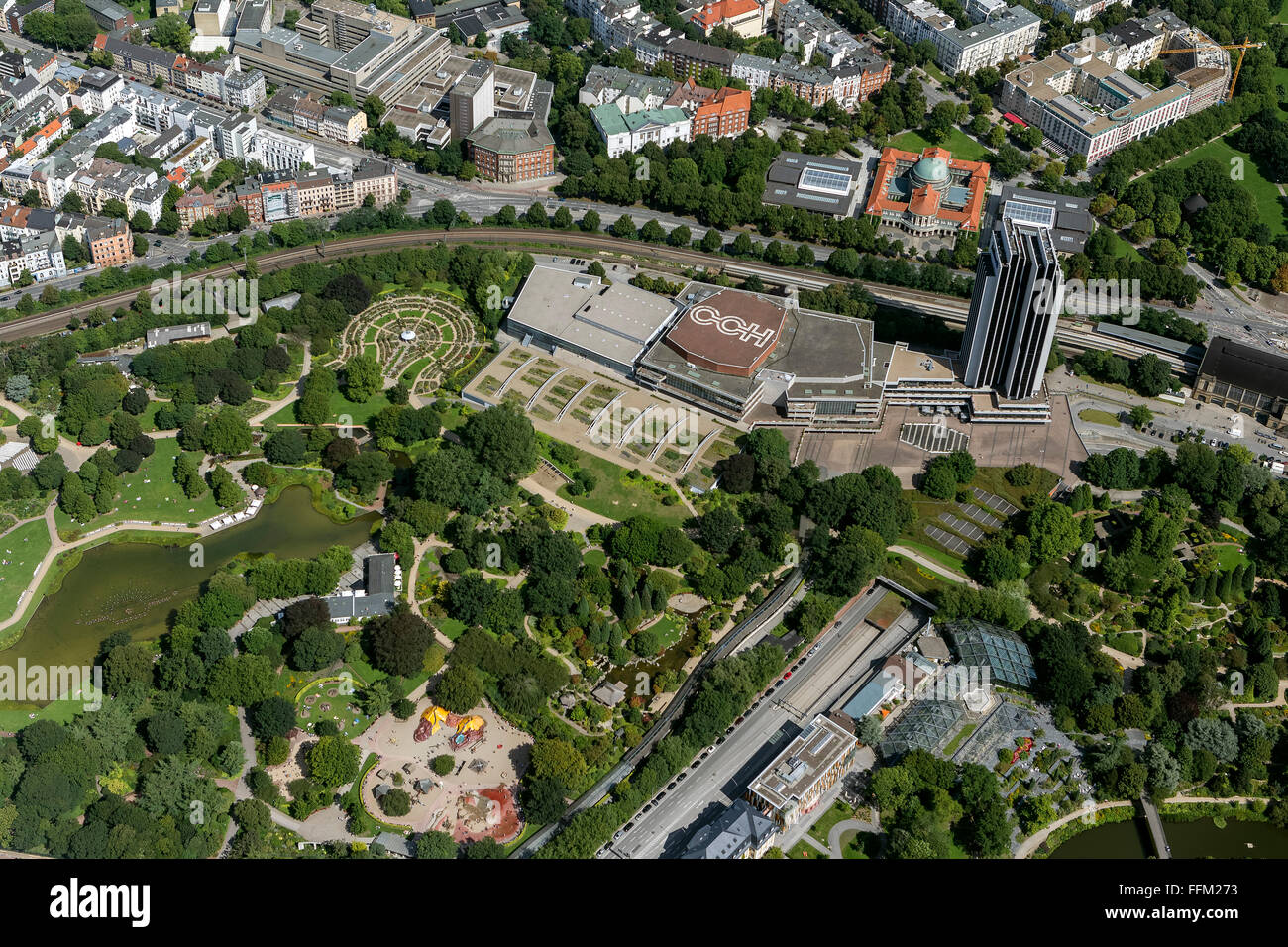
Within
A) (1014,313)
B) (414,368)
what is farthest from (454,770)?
(1014,313)

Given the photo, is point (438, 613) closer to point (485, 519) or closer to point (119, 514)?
point (485, 519)

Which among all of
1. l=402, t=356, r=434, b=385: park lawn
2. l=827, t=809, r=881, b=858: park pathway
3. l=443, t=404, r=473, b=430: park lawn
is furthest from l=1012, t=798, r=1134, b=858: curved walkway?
l=402, t=356, r=434, b=385: park lawn

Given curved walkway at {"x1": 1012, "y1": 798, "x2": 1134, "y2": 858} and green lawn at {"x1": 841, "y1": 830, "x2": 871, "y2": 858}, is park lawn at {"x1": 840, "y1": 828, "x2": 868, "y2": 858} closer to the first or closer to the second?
green lawn at {"x1": 841, "y1": 830, "x2": 871, "y2": 858}

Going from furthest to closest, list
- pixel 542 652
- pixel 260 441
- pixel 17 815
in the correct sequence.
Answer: pixel 260 441, pixel 542 652, pixel 17 815

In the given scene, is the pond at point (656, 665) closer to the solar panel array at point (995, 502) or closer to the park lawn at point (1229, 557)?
the solar panel array at point (995, 502)

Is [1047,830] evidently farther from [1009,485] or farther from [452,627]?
[452,627]

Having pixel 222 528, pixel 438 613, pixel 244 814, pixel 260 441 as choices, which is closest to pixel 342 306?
pixel 260 441
